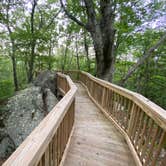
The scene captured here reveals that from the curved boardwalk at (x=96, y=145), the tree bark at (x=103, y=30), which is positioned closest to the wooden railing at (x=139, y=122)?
the curved boardwalk at (x=96, y=145)

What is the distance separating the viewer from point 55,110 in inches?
80.4

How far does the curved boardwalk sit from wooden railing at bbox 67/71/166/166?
17 centimetres

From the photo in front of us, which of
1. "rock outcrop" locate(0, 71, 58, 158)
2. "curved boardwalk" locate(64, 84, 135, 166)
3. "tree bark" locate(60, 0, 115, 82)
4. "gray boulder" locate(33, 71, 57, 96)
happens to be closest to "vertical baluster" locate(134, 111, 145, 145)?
"curved boardwalk" locate(64, 84, 135, 166)

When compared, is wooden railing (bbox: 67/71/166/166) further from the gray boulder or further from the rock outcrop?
the gray boulder

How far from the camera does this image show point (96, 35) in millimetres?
6656

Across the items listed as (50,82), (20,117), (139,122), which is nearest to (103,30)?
(50,82)

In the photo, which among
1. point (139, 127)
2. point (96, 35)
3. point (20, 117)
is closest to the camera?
point (139, 127)

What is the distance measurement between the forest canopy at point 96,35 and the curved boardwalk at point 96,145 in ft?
12.2

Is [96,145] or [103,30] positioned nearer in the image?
[96,145]

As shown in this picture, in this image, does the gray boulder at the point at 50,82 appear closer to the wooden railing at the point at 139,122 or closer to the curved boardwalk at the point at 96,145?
the wooden railing at the point at 139,122

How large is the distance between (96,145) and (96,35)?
16.1 feet

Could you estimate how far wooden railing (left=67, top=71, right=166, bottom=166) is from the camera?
1.88m

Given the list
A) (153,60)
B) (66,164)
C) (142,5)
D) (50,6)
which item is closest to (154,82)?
(153,60)

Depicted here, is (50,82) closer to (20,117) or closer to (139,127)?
(20,117)
